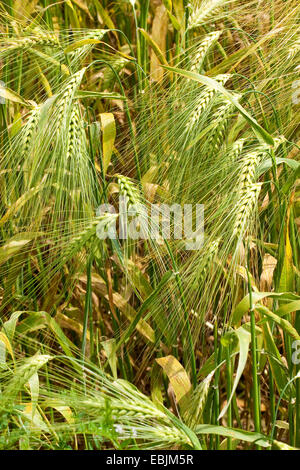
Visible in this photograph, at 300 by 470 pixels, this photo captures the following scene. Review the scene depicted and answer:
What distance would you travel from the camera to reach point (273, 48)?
118 centimetres

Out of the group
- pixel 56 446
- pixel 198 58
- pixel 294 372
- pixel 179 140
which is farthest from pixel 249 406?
pixel 198 58

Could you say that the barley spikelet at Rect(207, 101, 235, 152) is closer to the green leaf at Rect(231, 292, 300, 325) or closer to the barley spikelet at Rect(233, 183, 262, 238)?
the barley spikelet at Rect(233, 183, 262, 238)

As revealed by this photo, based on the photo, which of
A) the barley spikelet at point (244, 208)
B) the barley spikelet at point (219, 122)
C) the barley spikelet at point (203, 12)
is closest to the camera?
the barley spikelet at point (244, 208)

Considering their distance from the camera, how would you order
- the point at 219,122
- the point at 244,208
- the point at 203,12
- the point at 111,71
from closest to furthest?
the point at 244,208 < the point at 219,122 < the point at 203,12 < the point at 111,71

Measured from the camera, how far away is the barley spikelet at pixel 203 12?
1240mm

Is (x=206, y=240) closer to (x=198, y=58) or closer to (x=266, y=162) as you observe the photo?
(x=266, y=162)

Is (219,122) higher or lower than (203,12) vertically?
lower

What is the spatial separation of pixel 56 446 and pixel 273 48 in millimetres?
753

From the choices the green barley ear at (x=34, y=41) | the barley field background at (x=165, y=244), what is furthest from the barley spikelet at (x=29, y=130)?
the green barley ear at (x=34, y=41)

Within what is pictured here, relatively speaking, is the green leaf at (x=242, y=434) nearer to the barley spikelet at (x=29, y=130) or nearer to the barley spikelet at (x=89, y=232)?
the barley spikelet at (x=89, y=232)

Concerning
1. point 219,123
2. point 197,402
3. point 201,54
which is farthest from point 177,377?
point 201,54

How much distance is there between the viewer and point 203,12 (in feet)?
4.08

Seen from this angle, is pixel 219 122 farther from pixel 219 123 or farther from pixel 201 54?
pixel 201 54

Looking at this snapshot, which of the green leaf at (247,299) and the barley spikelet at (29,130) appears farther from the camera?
the barley spikelet at (29,130)
